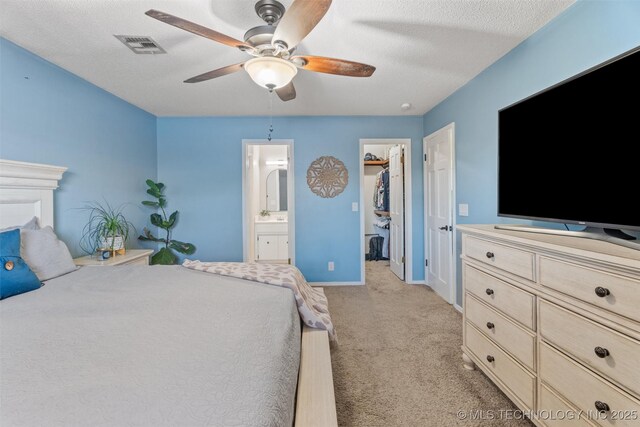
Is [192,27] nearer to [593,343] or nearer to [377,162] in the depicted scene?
[593,343]

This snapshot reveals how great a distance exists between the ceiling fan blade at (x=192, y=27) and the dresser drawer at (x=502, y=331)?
6.89 feet

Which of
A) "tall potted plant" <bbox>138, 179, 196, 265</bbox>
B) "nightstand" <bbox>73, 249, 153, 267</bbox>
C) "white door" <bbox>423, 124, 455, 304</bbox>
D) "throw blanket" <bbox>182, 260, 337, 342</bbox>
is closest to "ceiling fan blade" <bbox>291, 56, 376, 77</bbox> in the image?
"throw blanket" <bbox>182, 260, 337, 342</bbox>

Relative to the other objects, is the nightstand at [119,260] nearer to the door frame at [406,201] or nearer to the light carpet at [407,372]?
the light carpet at [407,372]

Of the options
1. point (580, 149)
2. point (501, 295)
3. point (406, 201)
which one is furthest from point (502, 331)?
point (406, 201)

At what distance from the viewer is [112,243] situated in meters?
2.71

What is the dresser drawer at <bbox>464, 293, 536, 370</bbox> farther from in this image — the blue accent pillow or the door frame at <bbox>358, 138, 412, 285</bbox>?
the blue accent pillow

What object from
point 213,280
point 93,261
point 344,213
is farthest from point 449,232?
point 93,261

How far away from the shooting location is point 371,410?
1.65 meters

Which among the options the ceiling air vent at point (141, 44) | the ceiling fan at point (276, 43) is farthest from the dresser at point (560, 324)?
the ceiling air vent at point (141, 44)

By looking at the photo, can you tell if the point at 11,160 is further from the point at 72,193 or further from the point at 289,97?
the point at 289,97

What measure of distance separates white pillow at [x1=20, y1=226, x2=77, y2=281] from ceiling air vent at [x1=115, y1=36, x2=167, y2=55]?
1.49 meters

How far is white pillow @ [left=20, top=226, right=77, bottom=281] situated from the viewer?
5.90 feet

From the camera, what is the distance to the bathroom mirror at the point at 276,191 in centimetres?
549

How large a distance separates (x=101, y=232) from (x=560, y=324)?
11.5 feet
